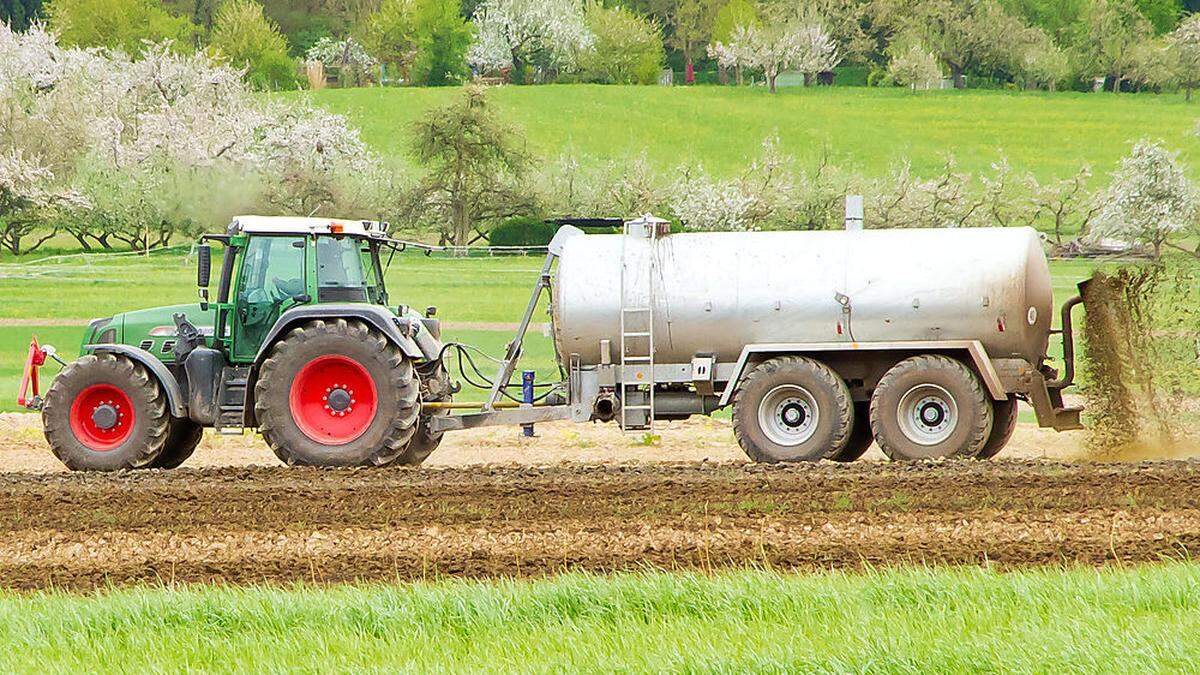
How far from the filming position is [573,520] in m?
11.7

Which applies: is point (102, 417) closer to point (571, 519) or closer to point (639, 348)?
point (639, 348)

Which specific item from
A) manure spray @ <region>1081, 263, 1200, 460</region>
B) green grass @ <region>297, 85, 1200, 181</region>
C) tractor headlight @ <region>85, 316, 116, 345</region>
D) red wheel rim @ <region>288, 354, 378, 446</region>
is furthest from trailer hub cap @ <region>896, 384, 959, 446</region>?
green grass @ <region>297, 85, 1200, 181</region>

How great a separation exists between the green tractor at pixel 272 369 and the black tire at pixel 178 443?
150mm

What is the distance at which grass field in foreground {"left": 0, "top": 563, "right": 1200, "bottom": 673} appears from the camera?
716 centimetres

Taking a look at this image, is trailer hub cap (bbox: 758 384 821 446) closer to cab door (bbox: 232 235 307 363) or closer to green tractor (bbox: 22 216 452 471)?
green tractor (bbox: 22 216 452 471)

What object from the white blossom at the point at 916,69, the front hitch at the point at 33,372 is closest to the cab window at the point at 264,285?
the front hitch at the point at 33,372

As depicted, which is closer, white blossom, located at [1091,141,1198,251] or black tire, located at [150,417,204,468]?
black tire, located at [150,417,204,468]

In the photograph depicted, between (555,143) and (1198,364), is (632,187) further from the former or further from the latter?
(1198,364)

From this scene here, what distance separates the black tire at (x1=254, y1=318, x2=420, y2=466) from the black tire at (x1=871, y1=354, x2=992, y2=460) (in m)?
4.47

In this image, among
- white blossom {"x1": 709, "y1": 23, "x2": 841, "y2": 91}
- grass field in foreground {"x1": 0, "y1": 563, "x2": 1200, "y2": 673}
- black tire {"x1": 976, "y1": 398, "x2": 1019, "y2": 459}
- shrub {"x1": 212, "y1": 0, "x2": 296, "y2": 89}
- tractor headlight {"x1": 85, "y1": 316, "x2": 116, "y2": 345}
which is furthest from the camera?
white blossom {"x1": 709, "y1": 23, "x2": 841, "y2": 91}

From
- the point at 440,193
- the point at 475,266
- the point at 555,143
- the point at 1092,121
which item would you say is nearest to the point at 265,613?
the point at 475,266

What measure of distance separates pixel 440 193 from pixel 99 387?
3024cm

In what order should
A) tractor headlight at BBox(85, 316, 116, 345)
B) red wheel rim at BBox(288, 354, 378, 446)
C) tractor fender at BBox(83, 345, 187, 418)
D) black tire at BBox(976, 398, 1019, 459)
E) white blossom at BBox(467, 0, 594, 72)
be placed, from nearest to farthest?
1. red wheel rim at BBox(288, 354, 378, 446)
2. tractor fender at BBox(83, 345, 187, 418)
3. tractor headlight at BBox(85, 316, 116, 345)
4. black tire at BBox(976, 398, 1019, 459)
5. white blossom at BBox(467, 0, 594, 72)

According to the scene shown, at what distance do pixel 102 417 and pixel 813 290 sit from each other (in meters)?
6.92
